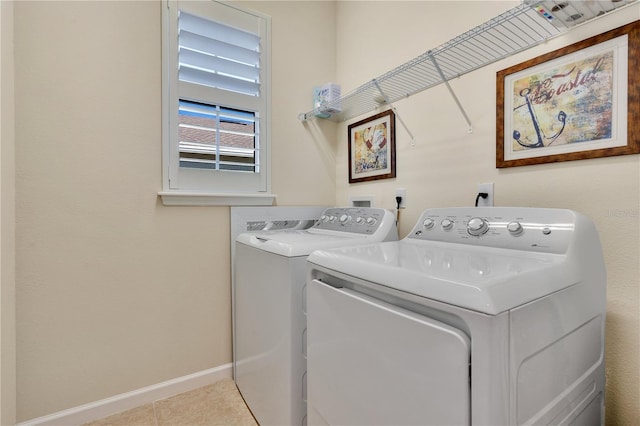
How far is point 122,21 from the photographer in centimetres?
152

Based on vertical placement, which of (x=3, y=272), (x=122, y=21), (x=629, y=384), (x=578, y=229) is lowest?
(x=629, y=384)

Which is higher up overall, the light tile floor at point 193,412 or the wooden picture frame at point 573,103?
the wooden picture frame at point 573,103

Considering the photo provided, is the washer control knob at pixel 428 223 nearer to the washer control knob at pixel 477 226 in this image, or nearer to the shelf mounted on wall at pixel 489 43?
the washer control knob at pixel 477 226

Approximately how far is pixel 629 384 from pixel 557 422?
448mm

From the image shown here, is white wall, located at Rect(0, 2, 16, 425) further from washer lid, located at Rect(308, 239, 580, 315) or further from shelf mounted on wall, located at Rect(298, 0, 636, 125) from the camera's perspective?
shelf mounted on wall, located at Rect(298, 0, 636, 125)

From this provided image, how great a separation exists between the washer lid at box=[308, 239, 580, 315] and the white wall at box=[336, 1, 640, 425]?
33 cm

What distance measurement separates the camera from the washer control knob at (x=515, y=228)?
97cm

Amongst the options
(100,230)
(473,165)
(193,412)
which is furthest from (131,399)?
(473,165)

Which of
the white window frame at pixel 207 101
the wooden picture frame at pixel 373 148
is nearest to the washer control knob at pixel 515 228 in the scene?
the wooden picture frame at pixel 373 148

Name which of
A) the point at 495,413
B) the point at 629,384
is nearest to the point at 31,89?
the point at 495,413

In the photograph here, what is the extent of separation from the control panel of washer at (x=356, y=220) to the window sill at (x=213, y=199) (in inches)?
15.7

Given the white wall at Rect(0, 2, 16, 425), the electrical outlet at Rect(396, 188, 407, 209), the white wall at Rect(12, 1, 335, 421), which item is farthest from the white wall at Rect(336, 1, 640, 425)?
the white wall at Rect(0, 2, 16, 425)

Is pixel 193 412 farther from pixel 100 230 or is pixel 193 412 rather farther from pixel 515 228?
pixel 515 228

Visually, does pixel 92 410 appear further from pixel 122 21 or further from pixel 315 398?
pixel 122 21
